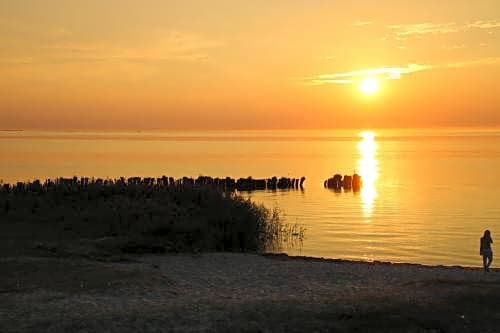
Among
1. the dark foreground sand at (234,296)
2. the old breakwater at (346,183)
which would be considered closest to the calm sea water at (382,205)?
the old breakwater at (346,183)

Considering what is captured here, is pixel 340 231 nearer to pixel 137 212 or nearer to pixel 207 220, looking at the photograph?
pixel 207 220

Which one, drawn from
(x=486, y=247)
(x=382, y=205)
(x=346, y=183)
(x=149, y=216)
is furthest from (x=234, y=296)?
(x=346, y=183)

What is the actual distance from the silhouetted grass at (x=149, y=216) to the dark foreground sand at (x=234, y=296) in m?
3.66

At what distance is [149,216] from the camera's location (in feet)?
95.8

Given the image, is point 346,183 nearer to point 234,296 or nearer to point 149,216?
point 149,216

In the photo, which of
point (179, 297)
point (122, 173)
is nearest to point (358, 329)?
point (179, 297)

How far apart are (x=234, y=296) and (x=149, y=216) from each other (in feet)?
44.5

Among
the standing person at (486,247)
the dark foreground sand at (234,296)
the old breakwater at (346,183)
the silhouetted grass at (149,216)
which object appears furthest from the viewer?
the old breakwater at (346,183)

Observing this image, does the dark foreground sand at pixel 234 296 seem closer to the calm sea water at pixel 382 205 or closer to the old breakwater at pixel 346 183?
the calm sea water at pixel 382 205

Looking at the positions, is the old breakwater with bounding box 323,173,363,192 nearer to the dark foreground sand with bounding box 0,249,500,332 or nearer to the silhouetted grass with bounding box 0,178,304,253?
the silhouetted grass with bounding box 0,178,304,253

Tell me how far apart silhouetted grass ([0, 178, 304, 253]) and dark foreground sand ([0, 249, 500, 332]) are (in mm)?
3663

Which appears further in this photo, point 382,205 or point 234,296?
point 382,205

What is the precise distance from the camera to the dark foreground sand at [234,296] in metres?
13.1

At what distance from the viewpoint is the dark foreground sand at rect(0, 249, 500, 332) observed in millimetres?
13060
